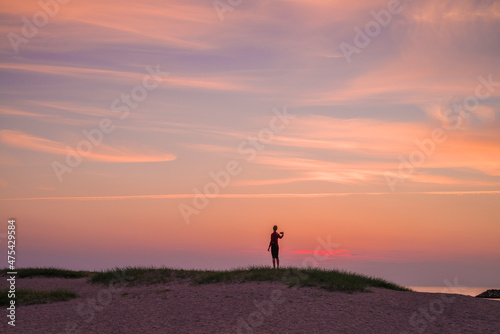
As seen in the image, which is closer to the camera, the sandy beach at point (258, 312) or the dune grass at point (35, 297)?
the sandy beach at point (258, 312)

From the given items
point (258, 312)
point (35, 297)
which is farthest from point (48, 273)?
point (258, 312)

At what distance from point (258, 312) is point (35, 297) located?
1141cm

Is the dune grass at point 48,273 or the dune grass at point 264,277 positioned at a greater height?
the dune grass at point 48,273

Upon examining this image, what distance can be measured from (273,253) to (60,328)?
41.6ft

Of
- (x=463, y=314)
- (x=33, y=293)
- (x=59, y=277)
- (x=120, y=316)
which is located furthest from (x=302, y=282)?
(x=59, y=277)

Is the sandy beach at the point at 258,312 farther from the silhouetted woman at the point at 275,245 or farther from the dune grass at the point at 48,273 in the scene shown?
the dune grass at the point at 48,273

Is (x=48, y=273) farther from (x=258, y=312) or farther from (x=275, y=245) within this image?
(x=258, y=312)

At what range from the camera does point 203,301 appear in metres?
19.5

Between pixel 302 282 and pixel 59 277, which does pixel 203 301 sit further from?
pixel 59 277

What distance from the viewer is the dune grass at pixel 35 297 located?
70.2 feet

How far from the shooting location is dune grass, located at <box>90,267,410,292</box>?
21953 millimetres

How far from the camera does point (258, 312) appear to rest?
17859 millimetres

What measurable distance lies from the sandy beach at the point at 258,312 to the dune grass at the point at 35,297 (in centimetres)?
73

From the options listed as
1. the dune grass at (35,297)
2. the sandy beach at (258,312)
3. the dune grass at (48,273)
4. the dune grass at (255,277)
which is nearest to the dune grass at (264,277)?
the dune grass at (255,277)
